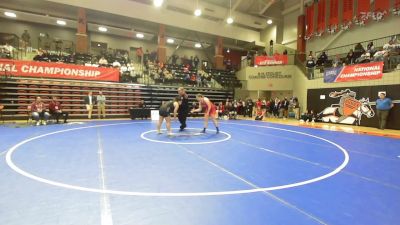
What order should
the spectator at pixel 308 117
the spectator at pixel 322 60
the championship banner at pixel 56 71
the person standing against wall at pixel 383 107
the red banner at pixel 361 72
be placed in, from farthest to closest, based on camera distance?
the spectator at pixel 322 60, the spectator at pixel 308 117, the championship banner at pixel 56 71, the red banner at pixel 361 72, the person standing against wall at pixel 383 107

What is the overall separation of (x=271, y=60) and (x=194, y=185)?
2117 cm

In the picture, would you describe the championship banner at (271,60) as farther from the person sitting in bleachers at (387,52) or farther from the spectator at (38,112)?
the spectator at (38,112)

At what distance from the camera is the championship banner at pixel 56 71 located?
1448 cm

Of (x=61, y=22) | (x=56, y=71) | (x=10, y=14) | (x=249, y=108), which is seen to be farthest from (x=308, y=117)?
(x=10, y=14)

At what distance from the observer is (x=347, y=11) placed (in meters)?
20.4

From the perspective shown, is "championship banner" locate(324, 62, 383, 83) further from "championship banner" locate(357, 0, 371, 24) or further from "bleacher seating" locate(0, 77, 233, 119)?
"bleacher seating" locate(0, 77, 233, 119)

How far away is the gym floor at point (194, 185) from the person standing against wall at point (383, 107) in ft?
24.9

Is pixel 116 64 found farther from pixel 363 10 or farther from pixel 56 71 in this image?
pixel 363 10

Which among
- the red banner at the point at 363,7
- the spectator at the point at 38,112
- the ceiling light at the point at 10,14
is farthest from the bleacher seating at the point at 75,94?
the red banner at the point at 363,7

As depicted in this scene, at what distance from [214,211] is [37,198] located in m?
2.37

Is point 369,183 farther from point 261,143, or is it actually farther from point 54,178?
point 54,178

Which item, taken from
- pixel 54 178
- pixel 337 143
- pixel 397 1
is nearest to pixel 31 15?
pixel 54 178

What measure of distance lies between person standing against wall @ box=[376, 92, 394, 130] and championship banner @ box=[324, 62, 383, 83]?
4.81 ft

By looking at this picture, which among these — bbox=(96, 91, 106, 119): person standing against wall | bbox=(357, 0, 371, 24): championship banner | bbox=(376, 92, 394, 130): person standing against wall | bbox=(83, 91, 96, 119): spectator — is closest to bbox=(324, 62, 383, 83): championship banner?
bbox=(376, 92, 394, 130): person standing against wall
